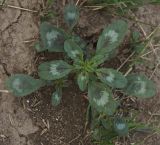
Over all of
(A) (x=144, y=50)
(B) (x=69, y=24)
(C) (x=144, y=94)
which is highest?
(B) (x=69, y=24)

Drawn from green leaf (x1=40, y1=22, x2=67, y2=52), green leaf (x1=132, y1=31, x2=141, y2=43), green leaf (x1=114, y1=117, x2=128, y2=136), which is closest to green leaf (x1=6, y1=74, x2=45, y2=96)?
green leaf (x1=40, y1=22, x2=67, y2=52)

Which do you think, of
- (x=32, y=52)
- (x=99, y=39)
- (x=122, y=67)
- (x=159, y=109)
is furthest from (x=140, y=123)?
(x=32, y=52)

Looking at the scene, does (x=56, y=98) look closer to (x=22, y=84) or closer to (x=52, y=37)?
(x=22, y=84)

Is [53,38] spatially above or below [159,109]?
above

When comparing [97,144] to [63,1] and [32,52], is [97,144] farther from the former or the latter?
[63,1]

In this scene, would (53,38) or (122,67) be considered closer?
(53,38)

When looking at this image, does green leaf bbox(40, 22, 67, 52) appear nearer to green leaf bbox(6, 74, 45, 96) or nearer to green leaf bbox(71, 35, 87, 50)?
green leaf bbox(71, 35, 87, 50)

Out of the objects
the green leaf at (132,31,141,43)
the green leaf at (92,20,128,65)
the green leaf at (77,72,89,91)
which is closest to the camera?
the green leaf at (77,72,89,91)
